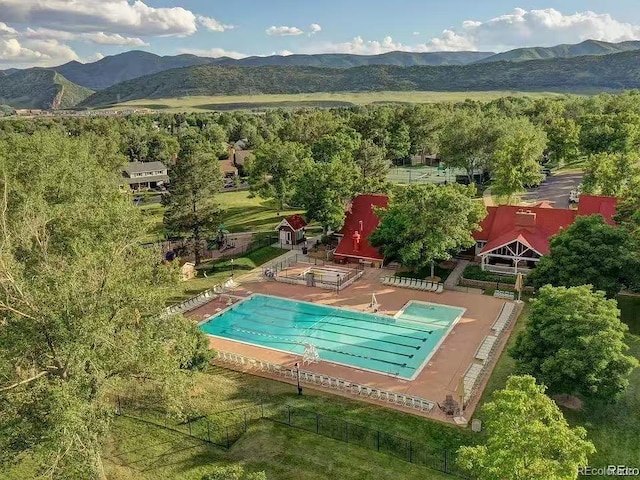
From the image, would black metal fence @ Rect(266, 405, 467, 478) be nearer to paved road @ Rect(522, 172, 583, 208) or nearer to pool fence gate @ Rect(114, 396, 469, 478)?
pool fence gate @ Rect(114, 396, 469, 478)

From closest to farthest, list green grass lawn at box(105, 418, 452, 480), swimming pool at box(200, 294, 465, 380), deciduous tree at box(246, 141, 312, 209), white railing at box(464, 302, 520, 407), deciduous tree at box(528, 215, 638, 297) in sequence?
green grass lawn at box(105, 418, 452, 480) < white railing at box(464, 302, 520, 407) < deciduous tree at box(528, 215, 638, 297) < swimming pool at box(200, 294, 465, 380) < deciduous tree at box(246, 141, 312, 209)

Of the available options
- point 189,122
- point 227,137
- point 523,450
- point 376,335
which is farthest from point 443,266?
point 189,122

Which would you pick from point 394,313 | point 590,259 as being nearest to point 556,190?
point 590,259

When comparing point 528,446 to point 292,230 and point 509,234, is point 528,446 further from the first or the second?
point 292,230

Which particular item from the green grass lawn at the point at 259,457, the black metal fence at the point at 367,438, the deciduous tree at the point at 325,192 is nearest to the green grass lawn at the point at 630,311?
the black metal fence at the point at 367,438

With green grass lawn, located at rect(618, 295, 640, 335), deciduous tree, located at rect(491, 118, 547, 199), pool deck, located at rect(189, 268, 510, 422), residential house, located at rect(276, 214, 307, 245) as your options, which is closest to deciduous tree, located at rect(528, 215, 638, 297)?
green grass lawn, located at rect(618, 295, 640, 335)

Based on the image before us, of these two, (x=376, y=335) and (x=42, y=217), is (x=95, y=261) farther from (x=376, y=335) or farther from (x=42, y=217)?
(x=376, y=335)
